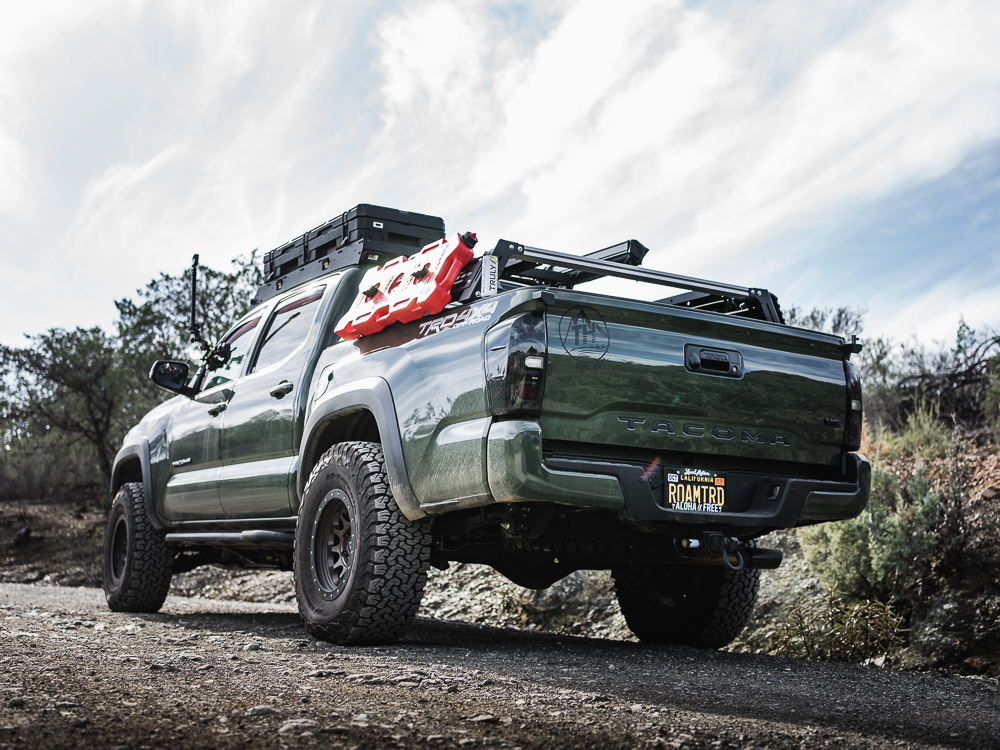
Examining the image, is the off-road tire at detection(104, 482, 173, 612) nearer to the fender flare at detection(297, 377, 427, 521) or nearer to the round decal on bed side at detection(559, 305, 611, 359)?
the fender flare at detection(297, 377, 427, 521)

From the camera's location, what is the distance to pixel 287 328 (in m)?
6.07

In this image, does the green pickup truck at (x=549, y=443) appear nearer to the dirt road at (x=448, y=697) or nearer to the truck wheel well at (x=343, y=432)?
the truck wheel well at (x=343, y=432)

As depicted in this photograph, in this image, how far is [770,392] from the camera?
14.5 ft

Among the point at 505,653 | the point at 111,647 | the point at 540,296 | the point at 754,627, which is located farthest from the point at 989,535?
the point at 111,647

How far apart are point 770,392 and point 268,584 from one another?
25.1ft

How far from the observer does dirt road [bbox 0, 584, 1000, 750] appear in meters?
2.63

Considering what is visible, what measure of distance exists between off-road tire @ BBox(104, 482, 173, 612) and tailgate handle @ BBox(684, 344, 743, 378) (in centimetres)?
439

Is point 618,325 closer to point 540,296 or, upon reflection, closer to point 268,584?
point 540,296

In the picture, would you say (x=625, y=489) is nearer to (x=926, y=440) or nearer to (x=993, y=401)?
(x=926, y=440)

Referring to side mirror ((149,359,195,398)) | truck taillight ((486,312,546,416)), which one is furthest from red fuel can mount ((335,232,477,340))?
side mirror ((149,359,195,398))

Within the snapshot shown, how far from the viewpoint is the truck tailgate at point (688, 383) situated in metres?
3.94

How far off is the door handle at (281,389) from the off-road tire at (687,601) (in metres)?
2.14

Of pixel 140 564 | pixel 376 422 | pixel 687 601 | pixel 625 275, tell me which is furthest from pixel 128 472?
pixel 625 275

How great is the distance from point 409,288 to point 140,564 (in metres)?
3.59
